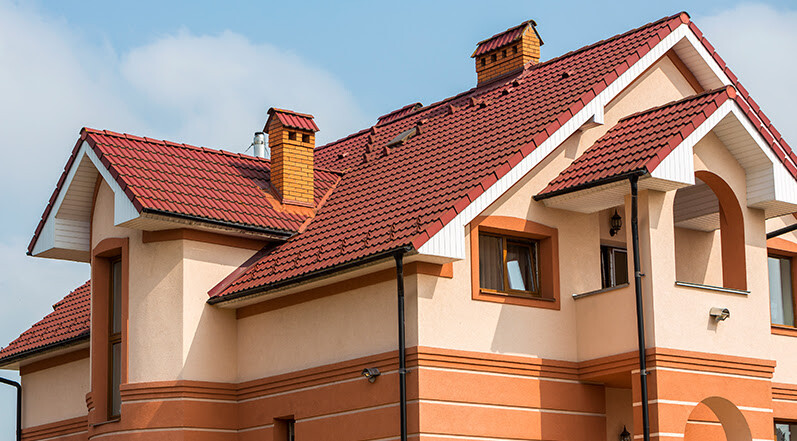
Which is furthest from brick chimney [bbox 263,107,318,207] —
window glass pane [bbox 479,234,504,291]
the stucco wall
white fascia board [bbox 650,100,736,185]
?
white fascia board [bbox 650,100,736,185]

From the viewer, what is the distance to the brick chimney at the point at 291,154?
22.8 metres

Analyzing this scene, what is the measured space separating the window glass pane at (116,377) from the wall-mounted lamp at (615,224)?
340 inches

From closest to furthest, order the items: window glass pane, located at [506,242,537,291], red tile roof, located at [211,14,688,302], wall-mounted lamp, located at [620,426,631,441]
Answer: red tile roof, located at [211,14,688,302] → window glass pane, located at [506,242,537,291] → wall-mounted lamp, located at [620,426,631,441]

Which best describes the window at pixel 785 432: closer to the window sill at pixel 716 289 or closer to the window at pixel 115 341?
the window sill at pixel 716 289

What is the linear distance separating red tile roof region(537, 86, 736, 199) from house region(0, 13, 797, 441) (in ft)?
0.16

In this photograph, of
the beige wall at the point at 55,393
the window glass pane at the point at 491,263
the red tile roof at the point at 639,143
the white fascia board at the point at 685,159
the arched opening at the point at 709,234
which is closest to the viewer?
the white fascia board at the point at 685,159

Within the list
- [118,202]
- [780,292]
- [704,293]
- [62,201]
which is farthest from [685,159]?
[62,201]

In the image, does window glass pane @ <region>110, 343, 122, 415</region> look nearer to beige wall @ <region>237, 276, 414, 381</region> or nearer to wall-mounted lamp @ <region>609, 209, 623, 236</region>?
beige wall @ <region>237, 276, 414, 381</region>

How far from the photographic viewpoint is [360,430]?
18.8 meters

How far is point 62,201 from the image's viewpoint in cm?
2270

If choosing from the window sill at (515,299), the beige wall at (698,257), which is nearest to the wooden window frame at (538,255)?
the window sill at (515,299)

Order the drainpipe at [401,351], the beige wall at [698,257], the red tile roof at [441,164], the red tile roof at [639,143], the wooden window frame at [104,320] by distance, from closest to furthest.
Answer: the drainpipe at [401,351]
the red tile roof at [639,143]
the red tile roof at [441,164]
the wooden window frame at [104,320]
the beige wall at [698,257]

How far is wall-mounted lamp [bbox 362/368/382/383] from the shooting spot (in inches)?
734

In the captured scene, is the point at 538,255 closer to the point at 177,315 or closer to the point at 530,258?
the point at 530,258
